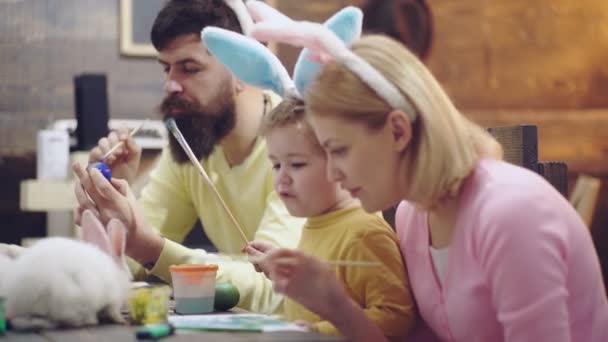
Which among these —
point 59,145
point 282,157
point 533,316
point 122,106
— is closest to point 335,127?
point 282,157

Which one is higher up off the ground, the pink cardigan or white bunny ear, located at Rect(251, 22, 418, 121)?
white bunny ear, located at Rect(251, 22, 418, 121)

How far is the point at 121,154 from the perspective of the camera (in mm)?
2322

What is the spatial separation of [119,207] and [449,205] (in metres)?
0.72

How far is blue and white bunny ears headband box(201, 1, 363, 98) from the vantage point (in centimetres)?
168

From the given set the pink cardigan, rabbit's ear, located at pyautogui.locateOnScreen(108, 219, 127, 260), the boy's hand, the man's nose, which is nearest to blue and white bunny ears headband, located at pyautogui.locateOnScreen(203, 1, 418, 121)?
the pink cardigan

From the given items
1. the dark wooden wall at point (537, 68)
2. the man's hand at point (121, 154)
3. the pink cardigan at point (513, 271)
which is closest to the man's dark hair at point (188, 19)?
the man's hand at point (121, 154)

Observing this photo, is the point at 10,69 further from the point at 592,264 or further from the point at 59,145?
the point at 592,264

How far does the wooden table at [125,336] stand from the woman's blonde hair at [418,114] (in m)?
0.35

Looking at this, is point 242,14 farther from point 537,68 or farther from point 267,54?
point 537,68

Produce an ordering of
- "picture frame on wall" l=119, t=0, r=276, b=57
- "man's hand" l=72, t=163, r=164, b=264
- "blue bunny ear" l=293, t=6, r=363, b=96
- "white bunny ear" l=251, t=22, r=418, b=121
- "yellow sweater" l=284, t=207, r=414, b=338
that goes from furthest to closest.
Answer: "picture frame on wall" l=119, t=0, r=276, b=57 < "man's hand" l=72, t=163, r=164, b=264 < "blue bunny ear" l=293, t=6, r=363, b=96 < "yellow sweater" l=284, t=207, r=414, b=338 < "white bunny ear" l=251, t=22, r=418, b=121

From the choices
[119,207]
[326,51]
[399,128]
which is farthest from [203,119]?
[399,128]

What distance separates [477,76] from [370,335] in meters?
3.56

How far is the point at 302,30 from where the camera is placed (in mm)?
1527

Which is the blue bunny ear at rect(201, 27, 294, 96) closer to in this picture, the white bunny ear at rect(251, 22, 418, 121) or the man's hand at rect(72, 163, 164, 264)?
the white bunny ear at rect(251, 22, 418, 121)
